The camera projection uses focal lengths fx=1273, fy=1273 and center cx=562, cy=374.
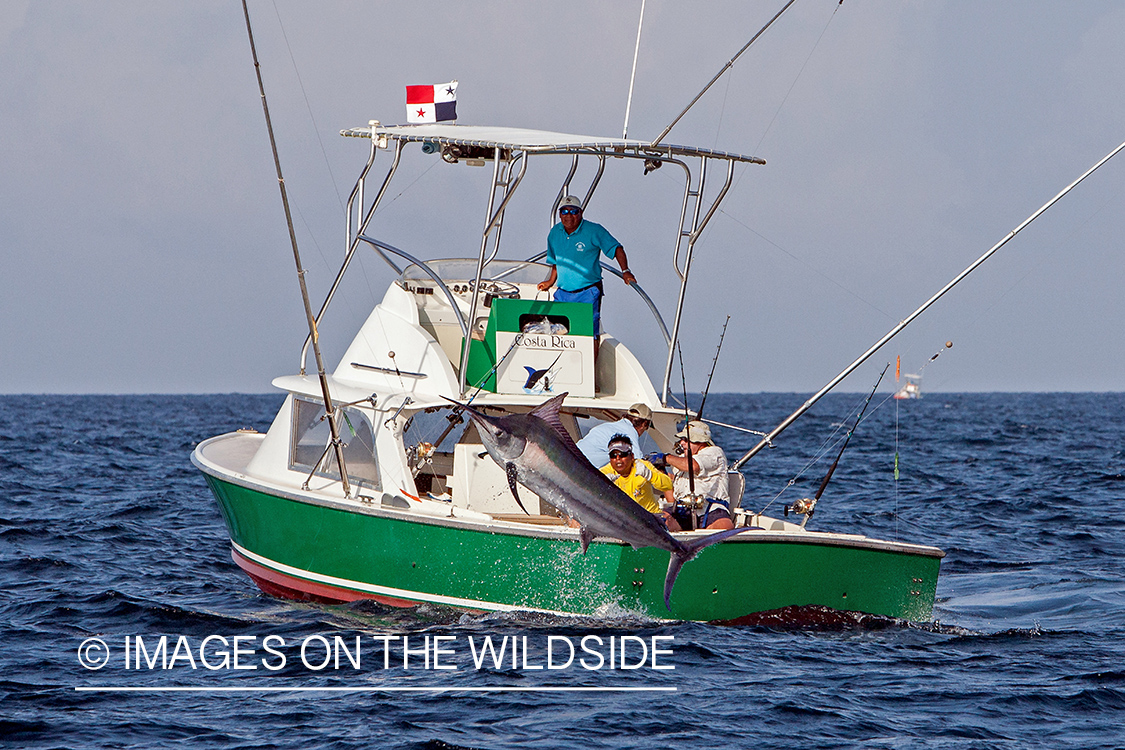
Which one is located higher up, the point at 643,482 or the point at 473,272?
the point at 473,272

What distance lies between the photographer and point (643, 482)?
→ 9.38m

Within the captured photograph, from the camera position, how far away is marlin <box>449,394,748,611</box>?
7.31m

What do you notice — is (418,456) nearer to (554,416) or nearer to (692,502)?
(692,502)

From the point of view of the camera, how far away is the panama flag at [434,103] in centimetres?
1135

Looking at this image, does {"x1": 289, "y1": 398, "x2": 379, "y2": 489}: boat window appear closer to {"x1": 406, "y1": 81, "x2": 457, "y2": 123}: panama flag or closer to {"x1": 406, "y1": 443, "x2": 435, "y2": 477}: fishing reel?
{"x1": 406, "y1": 443, "x2": 435, "y2": 477}: fishing reel

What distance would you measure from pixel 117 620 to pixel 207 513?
8.07 metres

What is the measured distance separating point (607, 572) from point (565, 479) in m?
1.60

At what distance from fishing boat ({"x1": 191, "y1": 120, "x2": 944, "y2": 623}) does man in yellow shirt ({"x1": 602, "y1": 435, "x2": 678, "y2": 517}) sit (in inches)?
22.0

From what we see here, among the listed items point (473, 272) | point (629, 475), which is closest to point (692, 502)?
point (629, 475)

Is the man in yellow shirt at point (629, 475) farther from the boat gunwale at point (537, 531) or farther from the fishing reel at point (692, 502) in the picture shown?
the boat gunwale at point (537, 531)

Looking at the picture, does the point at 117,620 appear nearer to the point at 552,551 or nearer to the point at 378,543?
the point at 378,543

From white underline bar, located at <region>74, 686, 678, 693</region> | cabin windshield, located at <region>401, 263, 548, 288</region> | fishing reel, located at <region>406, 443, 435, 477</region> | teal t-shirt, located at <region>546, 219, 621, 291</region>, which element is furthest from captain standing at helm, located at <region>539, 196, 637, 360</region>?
white underline bar, located at <region>74, 686, 678, 693</region>

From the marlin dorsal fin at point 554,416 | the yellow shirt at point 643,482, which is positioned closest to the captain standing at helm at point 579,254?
the yellow shirt at point 643,482

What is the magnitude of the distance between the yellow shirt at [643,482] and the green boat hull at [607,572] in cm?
65
